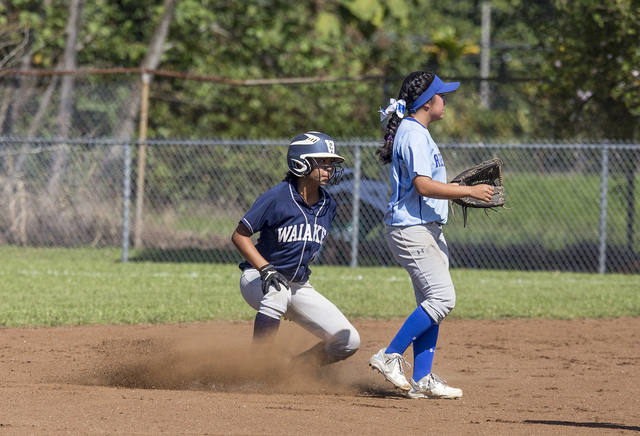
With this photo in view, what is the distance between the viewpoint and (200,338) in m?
6.19

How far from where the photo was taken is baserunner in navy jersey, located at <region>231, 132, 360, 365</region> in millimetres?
4406

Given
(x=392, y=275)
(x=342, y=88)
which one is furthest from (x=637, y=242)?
(x=342, y=88)

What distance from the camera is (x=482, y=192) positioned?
4.41 m

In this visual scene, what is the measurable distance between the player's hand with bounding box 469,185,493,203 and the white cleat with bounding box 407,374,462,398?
3.77 ft

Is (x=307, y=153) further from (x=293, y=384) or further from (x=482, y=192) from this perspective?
(x=293, y=384)

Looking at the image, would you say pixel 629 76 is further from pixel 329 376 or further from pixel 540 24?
pixel 329 376

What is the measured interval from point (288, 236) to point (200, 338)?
2055mm

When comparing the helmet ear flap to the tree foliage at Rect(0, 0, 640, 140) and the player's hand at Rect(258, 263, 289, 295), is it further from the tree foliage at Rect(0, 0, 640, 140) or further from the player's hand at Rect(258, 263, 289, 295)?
the tree foliage at Rect(0, 0, 640, 140)

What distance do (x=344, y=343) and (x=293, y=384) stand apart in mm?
464

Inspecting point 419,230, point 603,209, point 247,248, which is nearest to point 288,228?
point 247,248

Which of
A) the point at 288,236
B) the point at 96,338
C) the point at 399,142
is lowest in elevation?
the point at 96,338

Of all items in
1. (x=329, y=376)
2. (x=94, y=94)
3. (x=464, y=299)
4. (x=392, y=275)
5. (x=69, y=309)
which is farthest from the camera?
(x=94, y=94)

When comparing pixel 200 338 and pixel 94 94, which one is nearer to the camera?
pixel 200 338

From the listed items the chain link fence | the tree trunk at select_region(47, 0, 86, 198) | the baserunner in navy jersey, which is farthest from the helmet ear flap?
the tree trunk at select_region(47, 0, 86, 198)
